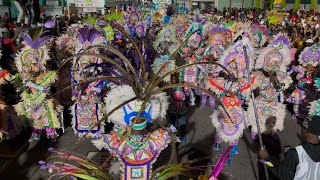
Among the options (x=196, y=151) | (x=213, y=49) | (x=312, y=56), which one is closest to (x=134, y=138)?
(x=196, y=151)

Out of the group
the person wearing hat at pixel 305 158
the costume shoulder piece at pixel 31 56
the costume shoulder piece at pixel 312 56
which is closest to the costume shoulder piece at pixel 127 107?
the person wearing hat at pixel 305 158

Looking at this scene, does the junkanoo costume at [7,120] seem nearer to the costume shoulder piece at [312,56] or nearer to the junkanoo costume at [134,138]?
the junkanoo costume at [134,138]

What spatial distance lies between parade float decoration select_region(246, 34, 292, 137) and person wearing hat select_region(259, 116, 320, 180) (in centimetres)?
264

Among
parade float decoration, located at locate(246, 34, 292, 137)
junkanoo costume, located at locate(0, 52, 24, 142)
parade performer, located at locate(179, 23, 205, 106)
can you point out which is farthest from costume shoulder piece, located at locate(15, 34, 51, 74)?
parade float decoration, located at locate(246, 34, 292, 137)

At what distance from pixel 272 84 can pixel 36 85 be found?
13.5 feet

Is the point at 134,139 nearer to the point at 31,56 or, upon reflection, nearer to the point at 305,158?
the point at 305,158

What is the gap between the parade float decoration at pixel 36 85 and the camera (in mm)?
4867

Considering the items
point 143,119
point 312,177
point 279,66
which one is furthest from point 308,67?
point 143,119

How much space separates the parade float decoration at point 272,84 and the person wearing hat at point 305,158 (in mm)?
2637

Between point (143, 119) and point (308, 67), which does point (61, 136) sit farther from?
point (308, 67)

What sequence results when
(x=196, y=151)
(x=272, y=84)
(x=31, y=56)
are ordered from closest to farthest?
(x=31, y=56)
(x=196, y=151)
(x=272, y=84)

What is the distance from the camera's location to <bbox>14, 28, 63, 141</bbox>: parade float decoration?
4.87 meters

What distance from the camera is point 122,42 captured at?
967 centimetres

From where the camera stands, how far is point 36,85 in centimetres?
488
